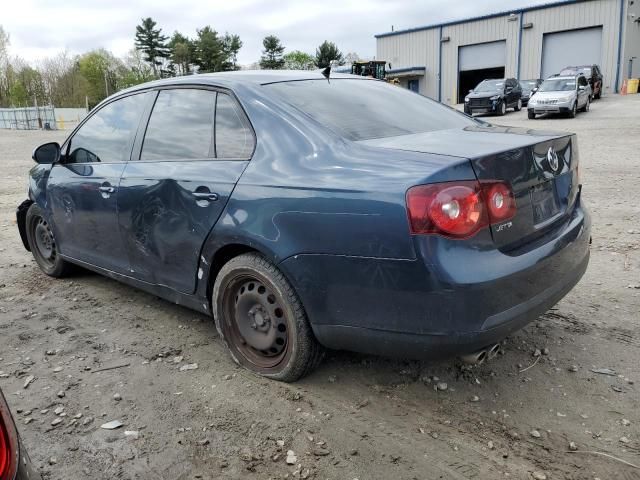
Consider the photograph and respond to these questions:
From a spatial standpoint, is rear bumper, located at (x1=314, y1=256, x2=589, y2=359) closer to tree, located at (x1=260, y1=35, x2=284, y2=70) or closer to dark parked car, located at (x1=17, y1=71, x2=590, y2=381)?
dark parked car, located at (x1=17, y1=71, x2=590, y2=381)

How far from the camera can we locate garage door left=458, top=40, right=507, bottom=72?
40750mm

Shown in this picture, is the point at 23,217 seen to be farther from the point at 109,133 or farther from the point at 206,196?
the point at 206,196

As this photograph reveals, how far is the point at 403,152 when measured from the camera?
252 centimetres

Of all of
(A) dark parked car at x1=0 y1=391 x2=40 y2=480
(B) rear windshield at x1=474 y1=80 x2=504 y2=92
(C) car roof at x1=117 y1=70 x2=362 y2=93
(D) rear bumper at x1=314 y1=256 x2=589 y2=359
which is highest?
(B) rear windshield at x1=474 y1=80 x2=504 y2=92

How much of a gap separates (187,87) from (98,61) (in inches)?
3691

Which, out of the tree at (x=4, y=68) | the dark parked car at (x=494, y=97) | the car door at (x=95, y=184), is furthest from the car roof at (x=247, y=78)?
the tree at (x=4, y=68)

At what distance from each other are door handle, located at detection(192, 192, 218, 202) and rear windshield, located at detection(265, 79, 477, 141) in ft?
2.16

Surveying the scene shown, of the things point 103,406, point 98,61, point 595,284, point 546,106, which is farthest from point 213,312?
point 98,61

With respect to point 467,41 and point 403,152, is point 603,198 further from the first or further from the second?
point 467,41

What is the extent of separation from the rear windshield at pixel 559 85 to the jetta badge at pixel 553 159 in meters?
22.4

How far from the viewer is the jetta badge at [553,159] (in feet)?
9.01

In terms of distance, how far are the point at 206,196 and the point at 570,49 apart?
40652mm

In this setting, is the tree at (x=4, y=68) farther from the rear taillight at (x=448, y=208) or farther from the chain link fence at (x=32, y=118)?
the rear taillight at (x=448, y=208)

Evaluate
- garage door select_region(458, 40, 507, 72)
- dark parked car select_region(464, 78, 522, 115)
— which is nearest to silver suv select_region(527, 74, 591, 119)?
dark parked car select_region(464, 78, 522, 115)
